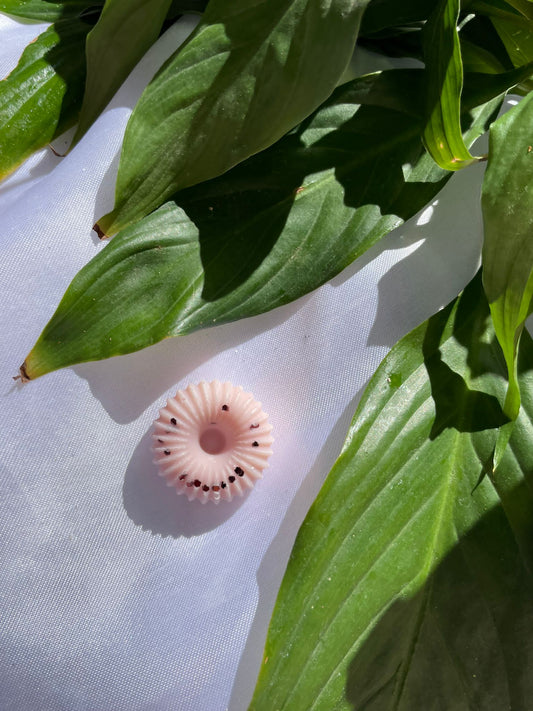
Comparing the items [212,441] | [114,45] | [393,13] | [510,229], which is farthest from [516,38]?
[212,441]

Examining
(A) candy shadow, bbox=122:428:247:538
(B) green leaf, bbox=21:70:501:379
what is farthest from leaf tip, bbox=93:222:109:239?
(A) candy shadow, bbox=122:428:247:538

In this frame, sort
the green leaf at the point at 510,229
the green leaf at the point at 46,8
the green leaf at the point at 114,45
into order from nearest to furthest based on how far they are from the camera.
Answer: the green leaf at the point at 510,229
the green leaf at the point at 114,45
the green leaf at the point at 46,8

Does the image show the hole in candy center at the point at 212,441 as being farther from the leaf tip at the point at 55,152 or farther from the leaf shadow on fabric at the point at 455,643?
the leaf tip at the point at 55,152

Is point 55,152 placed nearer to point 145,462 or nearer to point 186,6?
point 186,6

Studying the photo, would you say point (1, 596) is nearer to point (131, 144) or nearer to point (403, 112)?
point (131, 144)

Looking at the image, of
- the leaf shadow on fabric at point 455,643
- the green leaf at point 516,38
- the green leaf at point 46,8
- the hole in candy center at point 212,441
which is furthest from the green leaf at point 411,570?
the green leaf at point 46,8

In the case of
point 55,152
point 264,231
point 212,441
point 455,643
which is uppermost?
point 55,152

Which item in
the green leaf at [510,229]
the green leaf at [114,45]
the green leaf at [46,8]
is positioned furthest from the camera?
the green leaf at [46,8]
